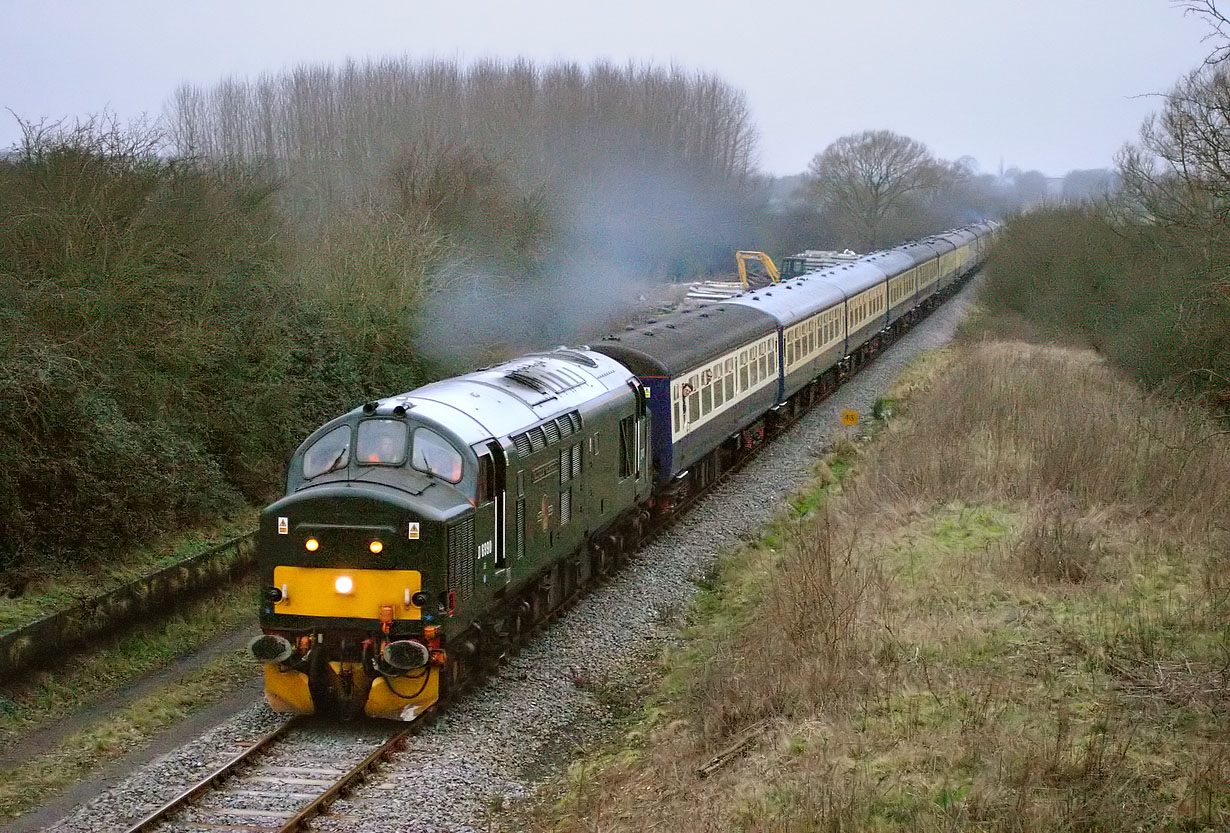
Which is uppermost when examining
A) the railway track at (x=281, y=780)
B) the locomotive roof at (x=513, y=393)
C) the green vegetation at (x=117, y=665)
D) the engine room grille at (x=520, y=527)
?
the locomotive roof at (x=513, y=393)

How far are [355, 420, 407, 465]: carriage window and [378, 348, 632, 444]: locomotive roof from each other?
18 centimetres

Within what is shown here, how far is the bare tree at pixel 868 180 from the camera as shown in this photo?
85812mm

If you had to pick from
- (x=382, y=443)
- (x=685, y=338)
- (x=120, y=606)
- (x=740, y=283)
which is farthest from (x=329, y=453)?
(x=740, y=283)

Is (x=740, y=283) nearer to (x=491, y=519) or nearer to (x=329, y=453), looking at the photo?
(x=491, y=519)

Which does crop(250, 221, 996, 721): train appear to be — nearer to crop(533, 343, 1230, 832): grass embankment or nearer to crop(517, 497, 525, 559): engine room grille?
crop(517, 497, 525, 559): engine room grille

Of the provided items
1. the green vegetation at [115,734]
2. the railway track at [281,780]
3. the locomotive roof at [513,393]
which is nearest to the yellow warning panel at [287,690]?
the railway track at [281,780]

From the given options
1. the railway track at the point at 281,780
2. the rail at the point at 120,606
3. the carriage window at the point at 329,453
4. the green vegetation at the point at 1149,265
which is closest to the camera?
the railway track at the point at 281,780

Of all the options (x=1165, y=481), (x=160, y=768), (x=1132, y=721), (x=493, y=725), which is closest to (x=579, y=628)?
(x=493, y=725)

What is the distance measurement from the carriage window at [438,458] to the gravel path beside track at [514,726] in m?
2.44

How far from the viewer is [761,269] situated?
66.6 meters

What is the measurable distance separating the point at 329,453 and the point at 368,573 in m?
1.39

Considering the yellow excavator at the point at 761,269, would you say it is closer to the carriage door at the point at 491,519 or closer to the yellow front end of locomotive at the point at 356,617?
the carriage door at the point at 491,519

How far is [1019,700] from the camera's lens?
9.90 meters

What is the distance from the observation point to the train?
1098 cm
